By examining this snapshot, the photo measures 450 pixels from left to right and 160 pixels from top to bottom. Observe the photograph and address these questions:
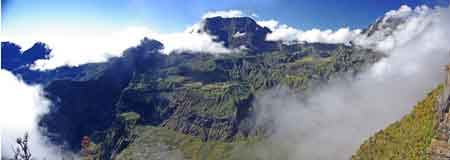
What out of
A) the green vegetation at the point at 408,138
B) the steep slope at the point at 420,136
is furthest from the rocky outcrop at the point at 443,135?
the green vegetation at the point at 408,138

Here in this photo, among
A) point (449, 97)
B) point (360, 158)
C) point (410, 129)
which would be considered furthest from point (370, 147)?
point (449, 97)

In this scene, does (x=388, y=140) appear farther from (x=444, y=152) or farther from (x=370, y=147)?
(x=444, y=152)

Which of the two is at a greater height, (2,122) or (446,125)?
(2,122)

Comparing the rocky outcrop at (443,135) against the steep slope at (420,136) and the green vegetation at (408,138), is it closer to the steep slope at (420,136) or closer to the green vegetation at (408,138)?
the steep slope at (420,136)

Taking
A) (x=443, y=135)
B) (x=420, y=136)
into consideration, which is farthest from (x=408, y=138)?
(x=443, y=135)

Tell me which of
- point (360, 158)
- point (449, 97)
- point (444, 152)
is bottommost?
point (360, 158)

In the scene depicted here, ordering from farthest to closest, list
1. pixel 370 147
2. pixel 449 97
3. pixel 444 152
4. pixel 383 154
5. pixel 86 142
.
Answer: pixel 370 147
pixel 383 154
pixel 449 97
pixel 444 152
pixel 86 142

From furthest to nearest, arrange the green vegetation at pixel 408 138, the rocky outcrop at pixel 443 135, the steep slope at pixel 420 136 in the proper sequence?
the green vegetation at pixel 408 138 < the steep slope at pixel 420 136 < the rocky outcrop at pixel 443 135
